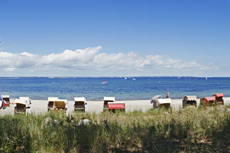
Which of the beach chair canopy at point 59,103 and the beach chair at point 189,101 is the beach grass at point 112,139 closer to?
the beach chair canopy at point 59,103

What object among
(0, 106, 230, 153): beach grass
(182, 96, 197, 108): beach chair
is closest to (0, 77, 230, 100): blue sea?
(182, 96, 197, 108): beach chair

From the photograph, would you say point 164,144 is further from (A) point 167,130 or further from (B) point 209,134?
(B) point 209,134

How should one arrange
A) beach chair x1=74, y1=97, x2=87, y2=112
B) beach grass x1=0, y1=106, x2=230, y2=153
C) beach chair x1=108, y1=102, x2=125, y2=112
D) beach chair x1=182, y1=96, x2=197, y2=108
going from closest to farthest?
beach grass x1=0, y1=106, x2=230, y2=153 < beach chair x1=108, y1=102, x2=125, y2=112 < beach chair x1=182, y1=96, x2=197, y2=108 < beach chair x1=74, y1=97, x2=87, y2=112

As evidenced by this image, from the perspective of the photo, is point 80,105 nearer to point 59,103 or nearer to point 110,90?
point 59,103

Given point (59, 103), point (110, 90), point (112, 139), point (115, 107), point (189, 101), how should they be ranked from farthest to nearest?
point (110, 90) → point (189, 101) → point (59, 103) → point (115, 107) → point (112, 139)

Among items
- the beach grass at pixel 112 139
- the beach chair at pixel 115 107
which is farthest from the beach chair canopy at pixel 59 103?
the beach grass at pixel 112 139

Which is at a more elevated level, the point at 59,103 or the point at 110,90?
the point at 59,103

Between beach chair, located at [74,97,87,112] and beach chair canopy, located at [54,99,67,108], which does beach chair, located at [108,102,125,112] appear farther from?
beach chair canopy, located at [54,99,67,108]

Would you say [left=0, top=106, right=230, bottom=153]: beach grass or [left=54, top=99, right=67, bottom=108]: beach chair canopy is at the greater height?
[left=0, top=106, right=230, bottom=153]: beach grass

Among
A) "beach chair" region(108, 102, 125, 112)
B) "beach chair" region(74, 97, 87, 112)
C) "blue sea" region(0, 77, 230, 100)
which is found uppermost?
"beach chair" region(108, 102, 125, 112)

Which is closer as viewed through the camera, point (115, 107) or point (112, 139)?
point (112, 139)

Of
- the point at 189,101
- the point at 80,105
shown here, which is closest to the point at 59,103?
the point at 80,105

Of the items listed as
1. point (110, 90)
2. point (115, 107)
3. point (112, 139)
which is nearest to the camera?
point (112, 139)

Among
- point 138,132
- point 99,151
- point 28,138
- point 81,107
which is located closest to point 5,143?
point 28,138
